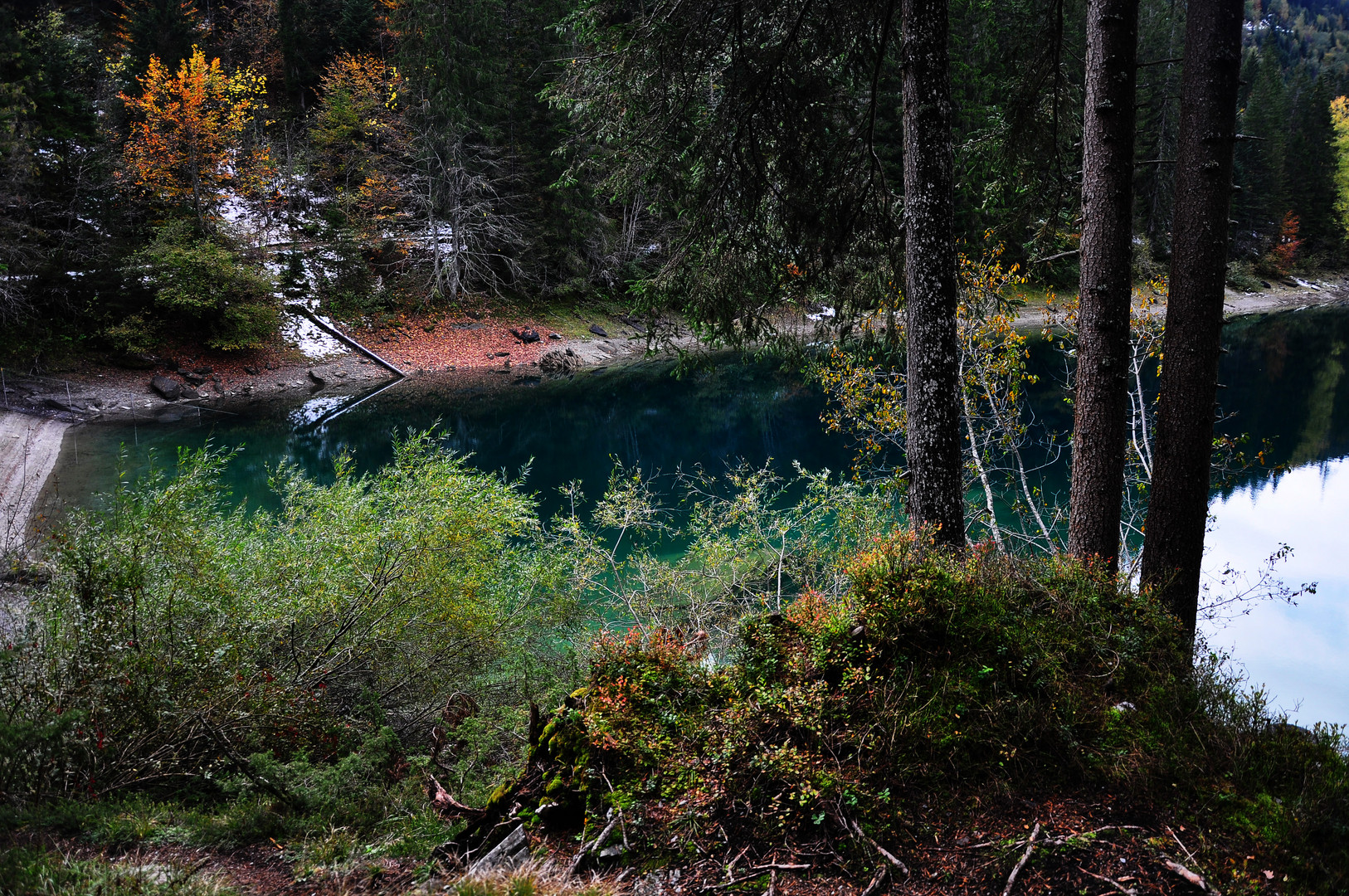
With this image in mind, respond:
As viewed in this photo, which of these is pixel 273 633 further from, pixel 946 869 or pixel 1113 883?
pixel 1113 883

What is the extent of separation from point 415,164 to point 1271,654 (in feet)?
113

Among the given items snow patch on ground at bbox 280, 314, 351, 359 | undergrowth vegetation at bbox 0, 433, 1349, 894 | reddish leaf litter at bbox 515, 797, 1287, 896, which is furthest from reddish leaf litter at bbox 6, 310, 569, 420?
reddish leaf litter at bbox 515, 797, 1287, 896

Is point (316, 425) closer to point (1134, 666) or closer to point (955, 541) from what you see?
point (955, 541)

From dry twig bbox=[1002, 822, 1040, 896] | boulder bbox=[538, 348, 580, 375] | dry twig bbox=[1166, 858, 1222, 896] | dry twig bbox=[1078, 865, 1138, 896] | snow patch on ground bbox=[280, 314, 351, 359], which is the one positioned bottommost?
boulder bbox=[538, 348, 580, 375]

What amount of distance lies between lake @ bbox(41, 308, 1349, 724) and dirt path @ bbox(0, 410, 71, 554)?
1.27 ft

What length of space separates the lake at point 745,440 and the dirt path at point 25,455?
39 cm

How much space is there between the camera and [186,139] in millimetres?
26984

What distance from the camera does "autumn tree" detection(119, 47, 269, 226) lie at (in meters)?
26.6

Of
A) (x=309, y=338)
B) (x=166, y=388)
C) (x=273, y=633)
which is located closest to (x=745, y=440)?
(x=273, y=633)

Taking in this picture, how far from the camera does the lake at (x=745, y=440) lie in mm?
10586

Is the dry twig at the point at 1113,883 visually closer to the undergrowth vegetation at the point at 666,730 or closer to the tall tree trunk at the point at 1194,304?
the undergrowth vegetation at the point at 666,730

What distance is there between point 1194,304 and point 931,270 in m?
1.61

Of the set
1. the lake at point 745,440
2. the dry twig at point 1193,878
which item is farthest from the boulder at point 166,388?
the dry twig at point 1193,878

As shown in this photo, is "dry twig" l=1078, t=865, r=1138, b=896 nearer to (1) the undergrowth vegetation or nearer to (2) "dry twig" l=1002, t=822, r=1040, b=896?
(2) "dry twig" l=1002, t=822, r=1040, b=896
